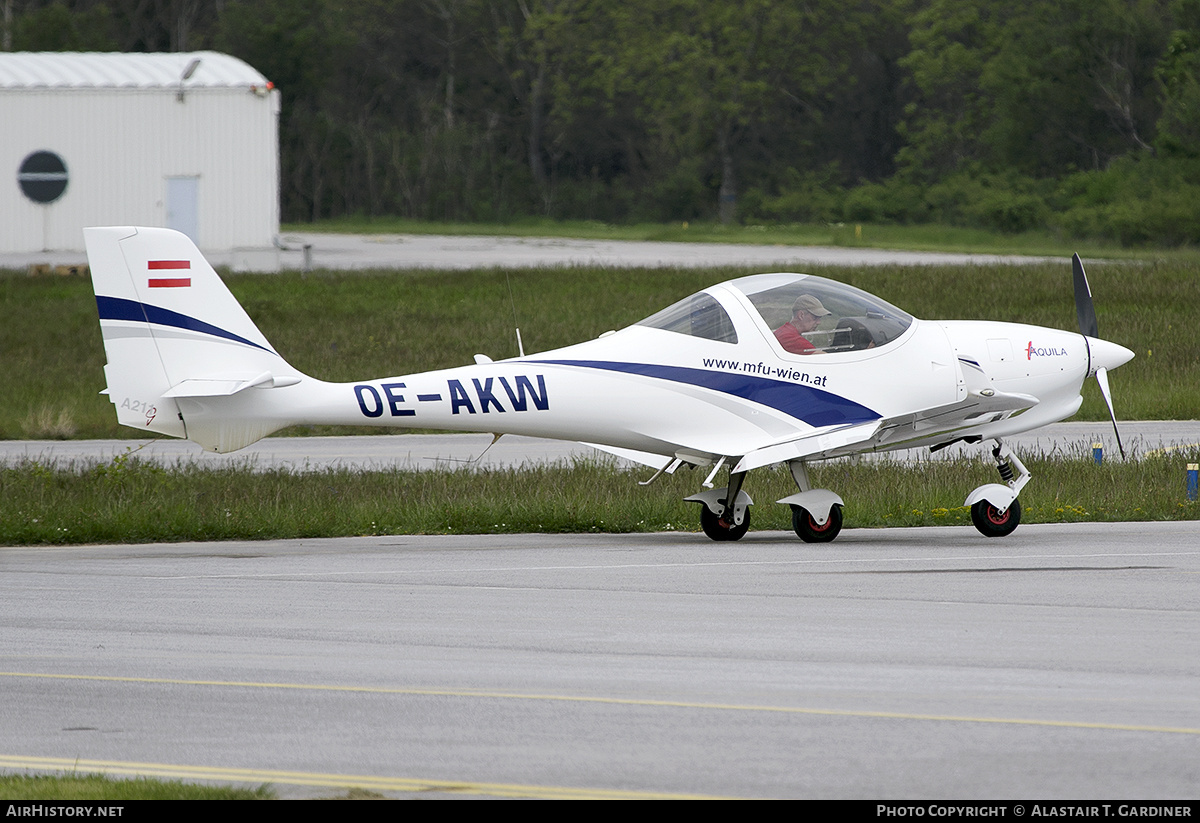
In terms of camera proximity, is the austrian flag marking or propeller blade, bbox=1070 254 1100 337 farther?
propeller blade, bbox=1070 254 1100 337

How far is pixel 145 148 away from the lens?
44.0 meters

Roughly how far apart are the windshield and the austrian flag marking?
451cm

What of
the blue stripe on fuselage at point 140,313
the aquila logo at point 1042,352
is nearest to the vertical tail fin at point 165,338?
the blue stripe on fuselage at point 140,313

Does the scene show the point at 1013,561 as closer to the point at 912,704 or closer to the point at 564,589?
the point at 564,589

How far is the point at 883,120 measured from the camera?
7950 cm

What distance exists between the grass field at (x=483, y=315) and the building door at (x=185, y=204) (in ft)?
23.3

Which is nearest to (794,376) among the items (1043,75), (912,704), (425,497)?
(425,497)

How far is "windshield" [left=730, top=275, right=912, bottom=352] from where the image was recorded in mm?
12023

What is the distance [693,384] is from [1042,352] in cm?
311

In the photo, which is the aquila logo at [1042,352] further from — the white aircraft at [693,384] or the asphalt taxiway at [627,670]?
the asphalt taxiway at [627,670]

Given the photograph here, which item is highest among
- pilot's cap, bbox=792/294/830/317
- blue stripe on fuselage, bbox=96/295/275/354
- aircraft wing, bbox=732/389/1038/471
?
pilot's cap, bbox=792/294/830/317

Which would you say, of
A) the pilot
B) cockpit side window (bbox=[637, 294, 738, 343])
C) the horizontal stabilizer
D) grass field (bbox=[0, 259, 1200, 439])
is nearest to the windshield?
the pilot

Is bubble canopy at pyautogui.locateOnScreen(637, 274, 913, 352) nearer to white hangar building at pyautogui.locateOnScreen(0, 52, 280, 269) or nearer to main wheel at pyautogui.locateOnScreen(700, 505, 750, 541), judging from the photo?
main wheel at pyautogui.locateOnScreen(700, 505, 750, 541)
